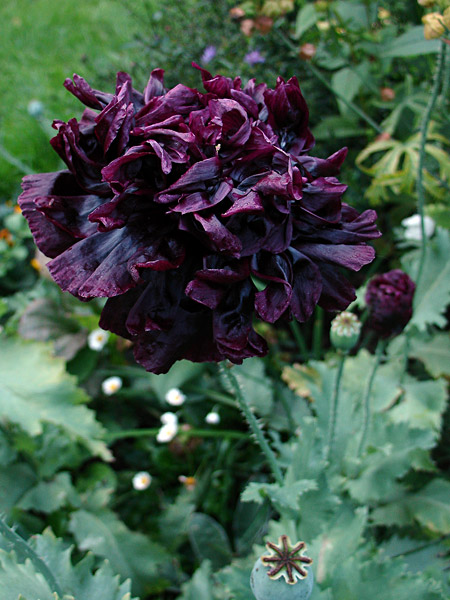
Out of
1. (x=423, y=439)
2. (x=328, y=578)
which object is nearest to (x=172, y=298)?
(x=328, y=578)

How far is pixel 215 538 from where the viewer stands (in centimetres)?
162

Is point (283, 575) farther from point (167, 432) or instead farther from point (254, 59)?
point (254, 59)

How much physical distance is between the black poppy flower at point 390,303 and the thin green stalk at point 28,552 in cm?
85

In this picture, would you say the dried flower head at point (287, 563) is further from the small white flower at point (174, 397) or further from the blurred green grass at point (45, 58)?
the blurred green grass at point (45, 58)

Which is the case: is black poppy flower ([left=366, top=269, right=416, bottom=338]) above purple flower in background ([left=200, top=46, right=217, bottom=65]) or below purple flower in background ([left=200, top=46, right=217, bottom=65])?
below

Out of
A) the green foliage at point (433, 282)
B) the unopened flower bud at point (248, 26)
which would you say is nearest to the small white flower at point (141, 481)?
the green foliage at point (433, 282)

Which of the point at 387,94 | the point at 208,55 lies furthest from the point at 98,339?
the point at 387,94

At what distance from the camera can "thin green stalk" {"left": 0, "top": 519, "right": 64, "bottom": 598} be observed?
0.87 metres

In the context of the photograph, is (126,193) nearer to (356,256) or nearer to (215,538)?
(356,256)

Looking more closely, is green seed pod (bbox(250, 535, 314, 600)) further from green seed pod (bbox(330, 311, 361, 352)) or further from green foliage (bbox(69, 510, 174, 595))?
green foliage (bbox(69, 510, 174, 595))

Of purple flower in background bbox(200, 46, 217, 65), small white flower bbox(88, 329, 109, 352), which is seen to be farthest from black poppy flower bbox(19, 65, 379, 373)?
purple flower in background bbox(200, 46, 217, 65)

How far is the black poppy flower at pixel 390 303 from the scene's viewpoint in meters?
1.24

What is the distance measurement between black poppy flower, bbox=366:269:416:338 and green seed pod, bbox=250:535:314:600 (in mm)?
605

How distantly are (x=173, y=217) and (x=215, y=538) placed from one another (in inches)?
46.6
